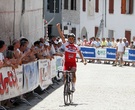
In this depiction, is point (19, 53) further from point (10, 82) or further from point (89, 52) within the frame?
point (89, 52)

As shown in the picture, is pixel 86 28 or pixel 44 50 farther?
pixel 86 28

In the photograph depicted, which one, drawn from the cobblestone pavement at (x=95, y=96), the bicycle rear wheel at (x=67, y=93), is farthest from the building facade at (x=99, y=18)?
the bicycle rear wheel at (x=67, y=93)

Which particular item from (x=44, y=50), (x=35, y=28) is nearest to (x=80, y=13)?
(x=35, y=28)

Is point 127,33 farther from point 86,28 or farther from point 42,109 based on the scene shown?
point 42,109

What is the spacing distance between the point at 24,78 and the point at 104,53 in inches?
1022

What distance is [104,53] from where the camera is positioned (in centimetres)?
4362

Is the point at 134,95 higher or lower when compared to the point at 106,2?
lower

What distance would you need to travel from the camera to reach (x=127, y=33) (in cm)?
5297

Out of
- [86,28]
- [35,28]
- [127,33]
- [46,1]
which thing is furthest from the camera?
[46,1]

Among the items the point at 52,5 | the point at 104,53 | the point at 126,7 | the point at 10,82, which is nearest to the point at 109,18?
the point at 126,7

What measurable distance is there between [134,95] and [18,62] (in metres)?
5.57

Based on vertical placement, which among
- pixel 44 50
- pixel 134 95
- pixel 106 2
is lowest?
pixel 134 95

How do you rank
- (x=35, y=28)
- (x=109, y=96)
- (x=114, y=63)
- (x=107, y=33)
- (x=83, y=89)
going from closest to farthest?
(x=109, y=96) < (x=83, y=89) < (x=35, y=28) < (x=114, y=63) < (x=107, y=33)

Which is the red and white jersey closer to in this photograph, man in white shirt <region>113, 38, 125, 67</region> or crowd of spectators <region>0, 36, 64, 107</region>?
crowd of spectators <region>0, 36, 64, 107</region>
